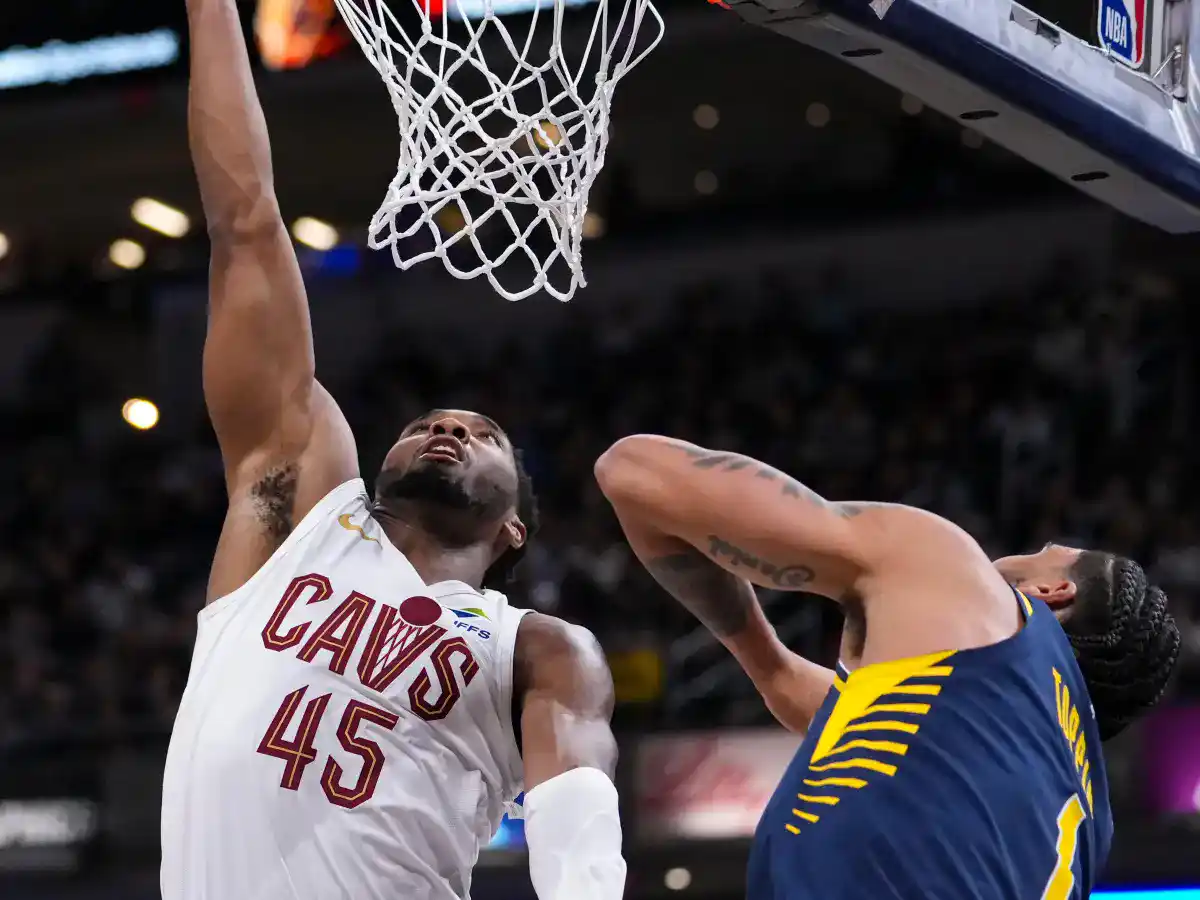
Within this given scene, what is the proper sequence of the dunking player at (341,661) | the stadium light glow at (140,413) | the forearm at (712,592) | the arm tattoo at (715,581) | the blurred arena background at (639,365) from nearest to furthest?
the arm tattoo at (715,581) → the forearm at (712,592) → the dunking player at (341,661) → the blurred arena background at (639,365) → the stadium light glow at (140,413)

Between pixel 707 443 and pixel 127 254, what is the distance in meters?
6.38

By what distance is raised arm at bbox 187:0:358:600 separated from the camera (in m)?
3.13

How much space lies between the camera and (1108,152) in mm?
3184

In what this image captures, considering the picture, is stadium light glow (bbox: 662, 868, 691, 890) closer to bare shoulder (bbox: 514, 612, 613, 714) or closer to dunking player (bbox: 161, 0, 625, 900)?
dunking player (bbox: 161, 0, 625, 900)

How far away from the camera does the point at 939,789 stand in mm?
2271

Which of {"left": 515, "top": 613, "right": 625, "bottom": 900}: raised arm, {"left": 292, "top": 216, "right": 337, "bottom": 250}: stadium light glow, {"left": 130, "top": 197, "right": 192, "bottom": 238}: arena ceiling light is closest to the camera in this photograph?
{"left": 515, "top": 613, "right": 625, "bottom": 900}: raised arm

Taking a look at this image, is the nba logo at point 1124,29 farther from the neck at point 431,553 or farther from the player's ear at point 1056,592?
the neck at point 431,553

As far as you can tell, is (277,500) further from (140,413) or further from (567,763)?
(140,413)

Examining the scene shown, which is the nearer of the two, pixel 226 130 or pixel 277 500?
pixel 277 500

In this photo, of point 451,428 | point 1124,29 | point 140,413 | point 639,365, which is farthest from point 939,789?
point 140,413

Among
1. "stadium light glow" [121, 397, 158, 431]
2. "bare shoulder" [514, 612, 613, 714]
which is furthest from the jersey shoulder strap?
"stadium light glow" [121, 397, 158, 431]

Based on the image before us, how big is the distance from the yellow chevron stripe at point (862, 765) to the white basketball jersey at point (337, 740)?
0.77 meters

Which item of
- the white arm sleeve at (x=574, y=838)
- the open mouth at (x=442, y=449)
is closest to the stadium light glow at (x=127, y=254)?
the open mouth at (x=442, y=449)

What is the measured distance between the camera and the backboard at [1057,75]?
2.84 m
